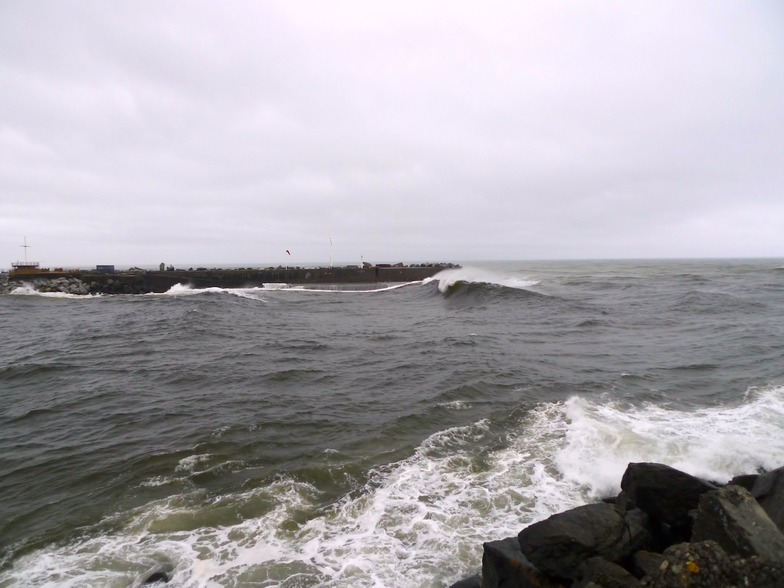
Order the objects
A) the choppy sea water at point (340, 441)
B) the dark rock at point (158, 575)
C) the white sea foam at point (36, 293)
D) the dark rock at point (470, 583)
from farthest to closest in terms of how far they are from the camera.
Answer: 1. the white sea foam at point (36, 293)
2. the choppy sea water at point (340, 441)
3. the dark rock at point (158, 575)
4. the dark rock at point (470, 583)

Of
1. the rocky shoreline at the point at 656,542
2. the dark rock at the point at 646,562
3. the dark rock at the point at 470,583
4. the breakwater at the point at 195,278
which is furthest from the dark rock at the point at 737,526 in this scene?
the breakwater at the point at 195,278

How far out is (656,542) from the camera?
461cm

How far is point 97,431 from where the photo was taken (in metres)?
9.52

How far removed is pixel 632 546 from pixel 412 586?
2.36 meters

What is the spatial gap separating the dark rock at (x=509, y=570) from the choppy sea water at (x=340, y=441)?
33.3 inches

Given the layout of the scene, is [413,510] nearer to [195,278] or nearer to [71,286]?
[195,278]

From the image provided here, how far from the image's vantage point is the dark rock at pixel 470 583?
15.1 ft

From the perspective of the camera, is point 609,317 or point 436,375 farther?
point 609,317

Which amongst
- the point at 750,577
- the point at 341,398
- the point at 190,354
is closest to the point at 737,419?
the point at 750,577

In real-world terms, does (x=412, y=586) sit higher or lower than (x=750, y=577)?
lower

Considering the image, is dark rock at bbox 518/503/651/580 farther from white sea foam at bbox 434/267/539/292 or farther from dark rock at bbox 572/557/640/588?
white sea foam at bbox 434/267/539/292

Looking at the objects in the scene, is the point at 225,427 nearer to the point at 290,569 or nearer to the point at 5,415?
the point at 290,569

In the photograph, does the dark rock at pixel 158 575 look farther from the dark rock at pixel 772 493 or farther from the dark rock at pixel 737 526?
the dark rock at pixel 772 493

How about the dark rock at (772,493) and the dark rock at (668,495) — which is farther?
the dark rock at (668,495)
